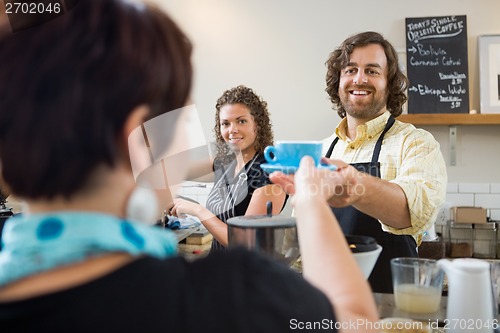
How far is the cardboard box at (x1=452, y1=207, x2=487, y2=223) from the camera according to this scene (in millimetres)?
3348

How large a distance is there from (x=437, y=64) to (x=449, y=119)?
1.38ft

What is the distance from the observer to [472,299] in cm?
111

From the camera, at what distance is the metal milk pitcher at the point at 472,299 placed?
1112mm

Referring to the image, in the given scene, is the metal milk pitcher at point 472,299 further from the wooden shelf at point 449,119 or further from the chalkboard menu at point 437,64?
the chalkboard menu at point 437,64

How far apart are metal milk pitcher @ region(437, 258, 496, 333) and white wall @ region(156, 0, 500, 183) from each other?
8.71ft

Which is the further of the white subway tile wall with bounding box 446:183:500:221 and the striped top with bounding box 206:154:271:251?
the white subway tile wall with bounding box 446:183:500:221

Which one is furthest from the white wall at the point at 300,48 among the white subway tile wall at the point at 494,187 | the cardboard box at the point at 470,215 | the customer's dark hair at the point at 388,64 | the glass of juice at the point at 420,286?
the glass of juice at the point at 420,286

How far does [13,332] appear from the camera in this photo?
1.86ft

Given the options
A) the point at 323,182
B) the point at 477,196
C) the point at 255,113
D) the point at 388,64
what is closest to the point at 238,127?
the point at 255,113

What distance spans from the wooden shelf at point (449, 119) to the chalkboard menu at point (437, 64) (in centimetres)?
8

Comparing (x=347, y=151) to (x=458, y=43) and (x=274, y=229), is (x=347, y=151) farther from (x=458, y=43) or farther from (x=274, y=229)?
(x=458, y=43)

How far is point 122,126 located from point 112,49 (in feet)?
0.30

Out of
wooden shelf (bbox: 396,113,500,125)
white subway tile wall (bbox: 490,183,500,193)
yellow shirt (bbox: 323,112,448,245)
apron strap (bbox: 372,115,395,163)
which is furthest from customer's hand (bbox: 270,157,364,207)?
white subway tile wall (bbox: 490,183,500,193)

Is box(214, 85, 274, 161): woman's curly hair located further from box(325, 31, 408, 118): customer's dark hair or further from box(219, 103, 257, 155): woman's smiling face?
box(325, 31, 408, 118): customer's dark hair
